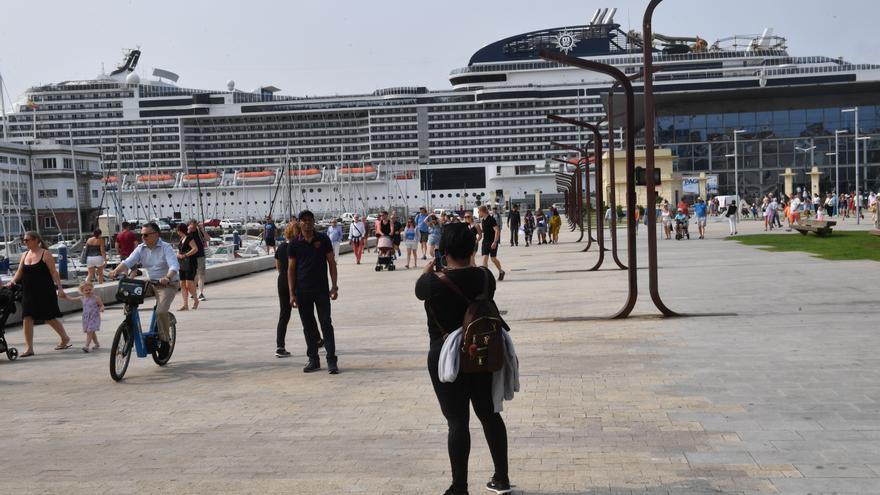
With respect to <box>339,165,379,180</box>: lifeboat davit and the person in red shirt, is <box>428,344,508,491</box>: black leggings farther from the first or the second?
<box>339,165,379,180</box>: lifeboat davit

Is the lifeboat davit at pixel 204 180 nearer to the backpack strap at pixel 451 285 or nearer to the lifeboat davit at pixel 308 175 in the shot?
the lifeboat davit at pixel 308 175

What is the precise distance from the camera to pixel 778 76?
97938 millimetres

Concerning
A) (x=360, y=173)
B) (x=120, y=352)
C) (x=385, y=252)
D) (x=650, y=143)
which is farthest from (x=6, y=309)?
(x=360, y=173)

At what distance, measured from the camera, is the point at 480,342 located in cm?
470

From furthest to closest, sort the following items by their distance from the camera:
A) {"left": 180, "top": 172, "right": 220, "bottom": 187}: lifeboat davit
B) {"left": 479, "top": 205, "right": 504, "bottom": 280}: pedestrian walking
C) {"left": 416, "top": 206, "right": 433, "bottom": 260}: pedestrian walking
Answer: {"left": 180, "top": 172, "right": 220, "bottom": 187}: lifeboat davit, {"left": 416, "top": 206, "right": 433, "bottom": 260}: pedestrian walking, {"left": 479, "top": 205, "right": 504, "bottom": 280}: pedestrian walking

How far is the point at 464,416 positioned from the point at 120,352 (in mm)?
5169

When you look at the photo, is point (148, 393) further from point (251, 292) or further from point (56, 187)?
point (56, 187)

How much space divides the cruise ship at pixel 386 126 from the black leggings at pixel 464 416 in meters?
90.4

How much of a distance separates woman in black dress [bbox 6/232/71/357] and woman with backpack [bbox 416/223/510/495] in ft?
23.7

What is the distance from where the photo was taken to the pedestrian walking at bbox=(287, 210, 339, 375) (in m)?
9.20

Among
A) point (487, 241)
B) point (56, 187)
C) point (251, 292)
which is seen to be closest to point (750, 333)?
Answer: point (487, 241)

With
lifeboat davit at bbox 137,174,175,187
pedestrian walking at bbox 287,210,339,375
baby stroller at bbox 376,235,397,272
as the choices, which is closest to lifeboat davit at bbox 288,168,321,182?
lifeboat davit at bbox 137,174,175,187

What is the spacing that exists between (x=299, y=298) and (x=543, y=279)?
34.6 ft

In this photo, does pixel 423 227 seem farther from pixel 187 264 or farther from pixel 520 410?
pixel 520 410
